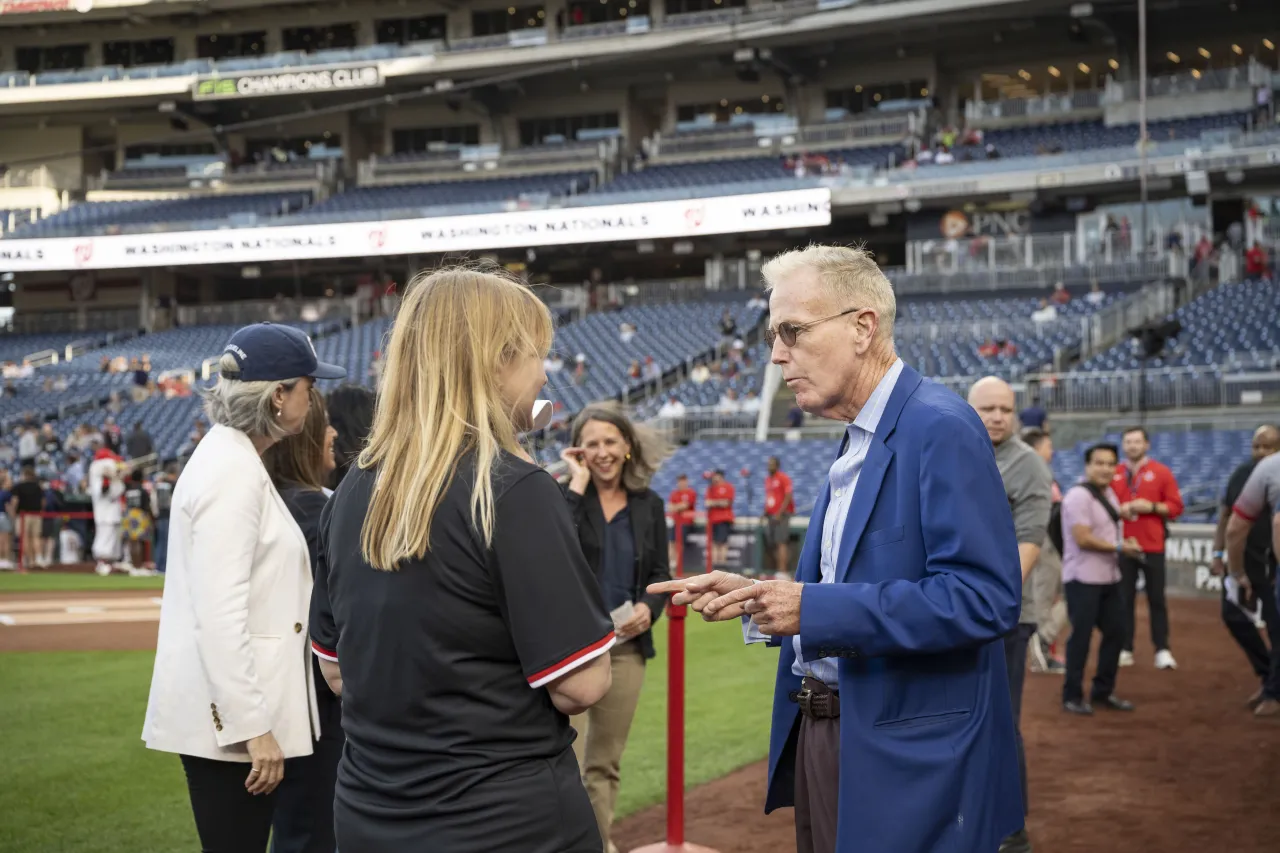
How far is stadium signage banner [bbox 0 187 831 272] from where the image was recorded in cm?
3416

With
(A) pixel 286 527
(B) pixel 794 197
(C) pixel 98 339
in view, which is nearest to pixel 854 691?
(A) pixel 286 527

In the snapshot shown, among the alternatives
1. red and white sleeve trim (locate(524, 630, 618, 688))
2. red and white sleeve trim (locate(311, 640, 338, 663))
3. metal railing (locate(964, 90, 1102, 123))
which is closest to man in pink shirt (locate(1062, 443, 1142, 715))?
red and white sleeve trim (locate(311, 640, 338, 663))

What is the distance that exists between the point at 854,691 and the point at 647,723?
595 centimetres

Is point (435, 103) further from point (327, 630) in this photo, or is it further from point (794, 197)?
point (327, 630)

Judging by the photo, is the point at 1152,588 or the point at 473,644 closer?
the point at 473,644

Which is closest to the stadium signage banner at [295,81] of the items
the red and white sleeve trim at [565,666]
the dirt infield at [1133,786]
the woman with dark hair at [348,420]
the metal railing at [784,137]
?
the metal railing at [784,137]

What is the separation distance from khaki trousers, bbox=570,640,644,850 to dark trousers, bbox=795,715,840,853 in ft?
6.82

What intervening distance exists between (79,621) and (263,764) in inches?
457

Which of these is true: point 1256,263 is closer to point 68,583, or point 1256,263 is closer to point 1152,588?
point 1152,588

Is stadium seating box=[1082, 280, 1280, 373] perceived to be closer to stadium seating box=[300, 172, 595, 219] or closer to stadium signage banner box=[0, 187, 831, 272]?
stadium signage banner box=[0, 187, 831, 272]

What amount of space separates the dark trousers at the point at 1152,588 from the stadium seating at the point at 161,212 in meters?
35.9

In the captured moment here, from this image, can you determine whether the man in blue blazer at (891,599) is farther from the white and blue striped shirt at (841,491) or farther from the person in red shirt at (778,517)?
the person in red shirt at (778,517)

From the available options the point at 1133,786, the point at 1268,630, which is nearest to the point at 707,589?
the point at 1133,786

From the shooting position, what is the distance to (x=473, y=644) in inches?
90.3
